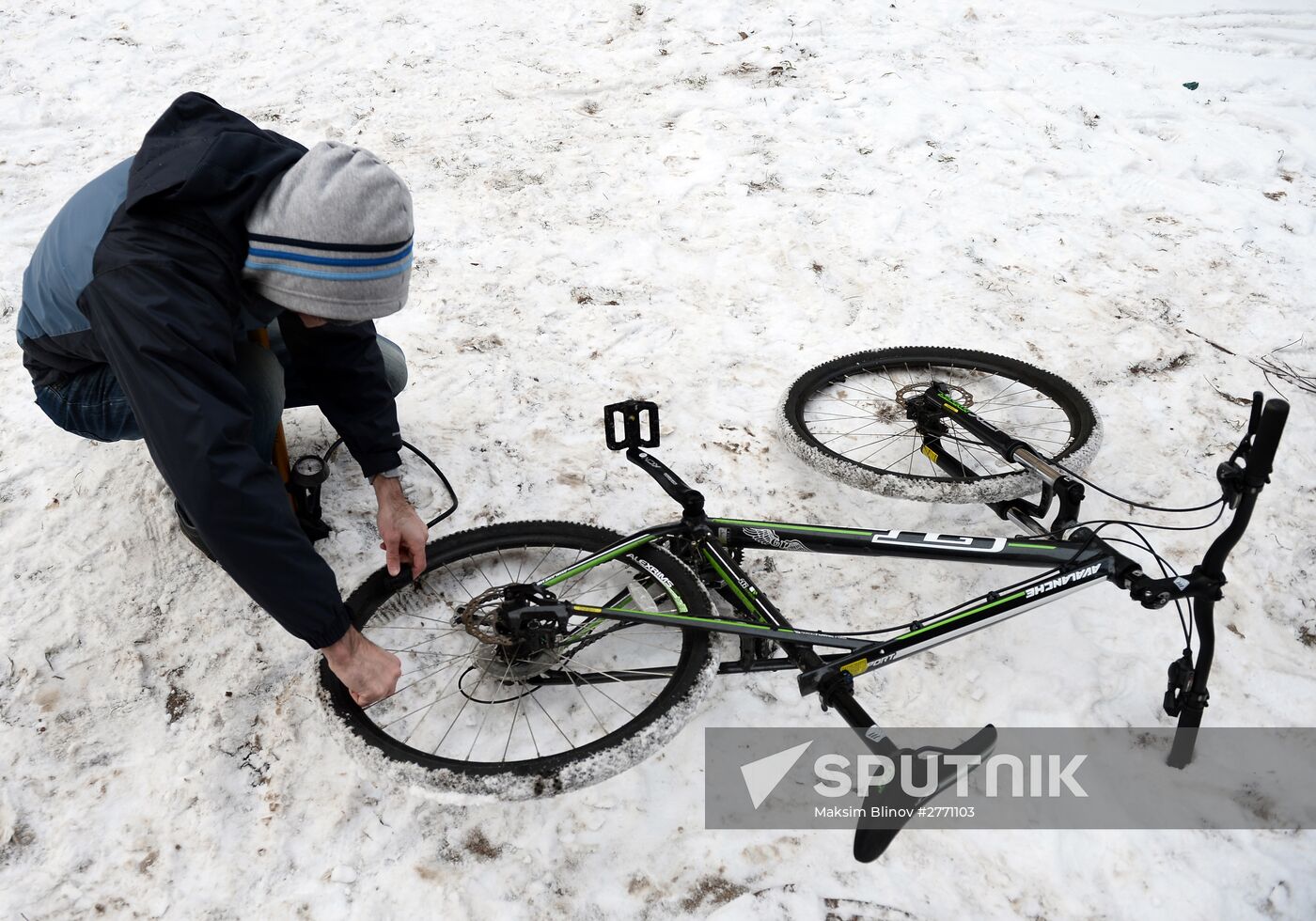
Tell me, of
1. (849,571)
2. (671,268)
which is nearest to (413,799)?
(849,571)

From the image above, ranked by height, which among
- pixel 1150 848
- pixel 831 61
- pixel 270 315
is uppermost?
pixel 270 315

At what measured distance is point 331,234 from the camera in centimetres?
209

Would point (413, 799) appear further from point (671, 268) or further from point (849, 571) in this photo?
point (671, 268)

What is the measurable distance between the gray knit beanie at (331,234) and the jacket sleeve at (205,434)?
0.18 metres

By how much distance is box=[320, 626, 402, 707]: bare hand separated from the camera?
212 centimetres

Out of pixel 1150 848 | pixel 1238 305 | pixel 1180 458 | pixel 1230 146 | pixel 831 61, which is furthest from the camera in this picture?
pixel 831 61

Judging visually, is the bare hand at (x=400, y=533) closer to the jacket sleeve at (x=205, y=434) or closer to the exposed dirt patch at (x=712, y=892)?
the jacket sleeve at (x=205, y=434)

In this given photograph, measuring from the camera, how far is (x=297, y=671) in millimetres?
2811

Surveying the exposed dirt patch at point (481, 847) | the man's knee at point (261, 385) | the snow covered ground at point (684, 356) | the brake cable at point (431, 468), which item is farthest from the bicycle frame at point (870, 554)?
the man's knee at point (261, 385)

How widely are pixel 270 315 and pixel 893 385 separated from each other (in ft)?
8.33

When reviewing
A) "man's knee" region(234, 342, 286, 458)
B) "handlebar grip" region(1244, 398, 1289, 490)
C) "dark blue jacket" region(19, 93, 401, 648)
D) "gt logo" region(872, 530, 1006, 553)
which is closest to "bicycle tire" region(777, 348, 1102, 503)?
"gt logo" region(872, 530, 1006, 553)

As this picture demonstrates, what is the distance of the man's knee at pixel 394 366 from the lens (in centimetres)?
332

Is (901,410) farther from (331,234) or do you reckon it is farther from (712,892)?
(331,234)

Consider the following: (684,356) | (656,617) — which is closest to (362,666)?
(656,617)
